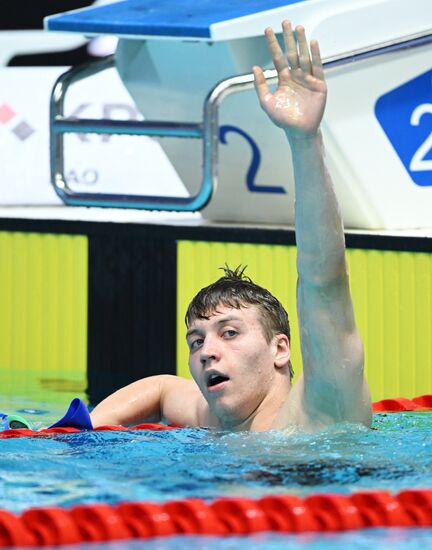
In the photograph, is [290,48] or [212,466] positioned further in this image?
[212,466]

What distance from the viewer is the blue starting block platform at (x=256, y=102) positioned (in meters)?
5.39

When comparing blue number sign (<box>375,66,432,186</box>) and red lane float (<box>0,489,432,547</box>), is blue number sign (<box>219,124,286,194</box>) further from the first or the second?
red lane float (<box>0,489,432,547</box>)

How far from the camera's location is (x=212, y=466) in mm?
3389

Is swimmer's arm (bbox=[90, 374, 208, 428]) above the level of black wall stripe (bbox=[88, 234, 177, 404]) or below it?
below

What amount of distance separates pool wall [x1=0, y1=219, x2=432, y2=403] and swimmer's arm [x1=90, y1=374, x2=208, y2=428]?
49.1 inches

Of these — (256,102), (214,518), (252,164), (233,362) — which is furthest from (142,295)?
(214,518)

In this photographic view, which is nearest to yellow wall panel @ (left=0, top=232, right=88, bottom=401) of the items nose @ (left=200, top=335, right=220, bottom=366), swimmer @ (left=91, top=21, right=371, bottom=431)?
swimmer @ (left=91, top=21, right=371, bottom=431)

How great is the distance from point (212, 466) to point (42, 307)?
2723 millimetres

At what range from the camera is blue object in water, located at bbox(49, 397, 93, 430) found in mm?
3891

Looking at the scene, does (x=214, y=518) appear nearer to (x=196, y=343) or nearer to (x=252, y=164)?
(x=196, y=343)

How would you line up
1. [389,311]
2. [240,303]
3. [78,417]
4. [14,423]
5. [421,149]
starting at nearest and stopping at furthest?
[240,303] < [78,417] < [14,423] < [389,311] < [421,149]

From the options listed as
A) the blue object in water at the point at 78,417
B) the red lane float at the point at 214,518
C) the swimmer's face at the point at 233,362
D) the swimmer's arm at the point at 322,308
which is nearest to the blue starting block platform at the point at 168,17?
the blue object in water at the point at 78,417

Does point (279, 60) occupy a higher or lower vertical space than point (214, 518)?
higher

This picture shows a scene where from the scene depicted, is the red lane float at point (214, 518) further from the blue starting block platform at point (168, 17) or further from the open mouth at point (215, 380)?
the blue starting block platform at point (168, 17)
